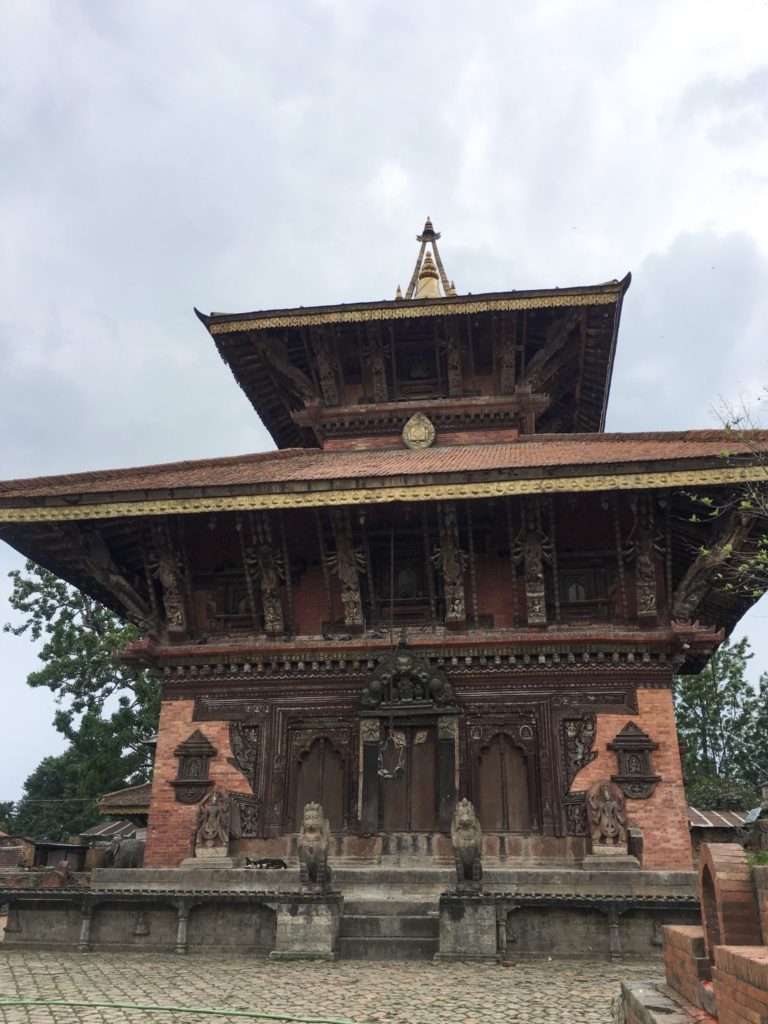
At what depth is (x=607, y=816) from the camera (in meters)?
11.9

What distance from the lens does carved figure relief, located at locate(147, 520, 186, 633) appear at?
45.7 ft

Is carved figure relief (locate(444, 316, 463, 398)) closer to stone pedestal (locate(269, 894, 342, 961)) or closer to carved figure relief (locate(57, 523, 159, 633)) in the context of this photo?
carved figure relief (locate(57, 523, 159, 633))

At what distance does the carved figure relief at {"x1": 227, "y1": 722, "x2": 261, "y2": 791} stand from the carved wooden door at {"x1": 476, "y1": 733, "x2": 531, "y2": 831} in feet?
11.8

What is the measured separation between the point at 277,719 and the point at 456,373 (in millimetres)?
7766

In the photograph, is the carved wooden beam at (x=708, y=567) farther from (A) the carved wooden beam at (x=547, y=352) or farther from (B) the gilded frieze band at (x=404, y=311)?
(B) the gilded frieze band at (x=404, y=311)

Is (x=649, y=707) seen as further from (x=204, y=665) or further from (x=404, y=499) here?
(x=204, y=665)

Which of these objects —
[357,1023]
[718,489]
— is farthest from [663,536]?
[357,1023]

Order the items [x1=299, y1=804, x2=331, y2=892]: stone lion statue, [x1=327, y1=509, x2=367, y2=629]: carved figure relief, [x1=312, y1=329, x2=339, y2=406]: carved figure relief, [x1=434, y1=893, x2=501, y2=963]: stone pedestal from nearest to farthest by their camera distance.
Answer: [x1=434, y1=893, x2=501, y2=963]: stone pedestal < [x1=299, y1=804, x2=331, y2=892]: stone lion statue < [x1=327, y1=509, x2=367, y2=629]: carved figure relief < [x1=312, y1=329, x2=339, y2=406]: carved figure relief

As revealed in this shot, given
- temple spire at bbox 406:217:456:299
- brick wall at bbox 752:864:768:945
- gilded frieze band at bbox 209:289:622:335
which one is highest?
temple spire at bbox 406:217:456:299

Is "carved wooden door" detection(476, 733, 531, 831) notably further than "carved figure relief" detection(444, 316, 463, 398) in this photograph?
No

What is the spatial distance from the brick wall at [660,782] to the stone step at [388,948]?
11.8ft

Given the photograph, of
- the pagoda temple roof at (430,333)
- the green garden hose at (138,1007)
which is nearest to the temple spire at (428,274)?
the pagoda temple roof at (430,333)

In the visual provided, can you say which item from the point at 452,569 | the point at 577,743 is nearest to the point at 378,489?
the point at 452,569

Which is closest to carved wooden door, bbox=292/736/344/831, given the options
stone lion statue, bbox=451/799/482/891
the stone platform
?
the stone platform
